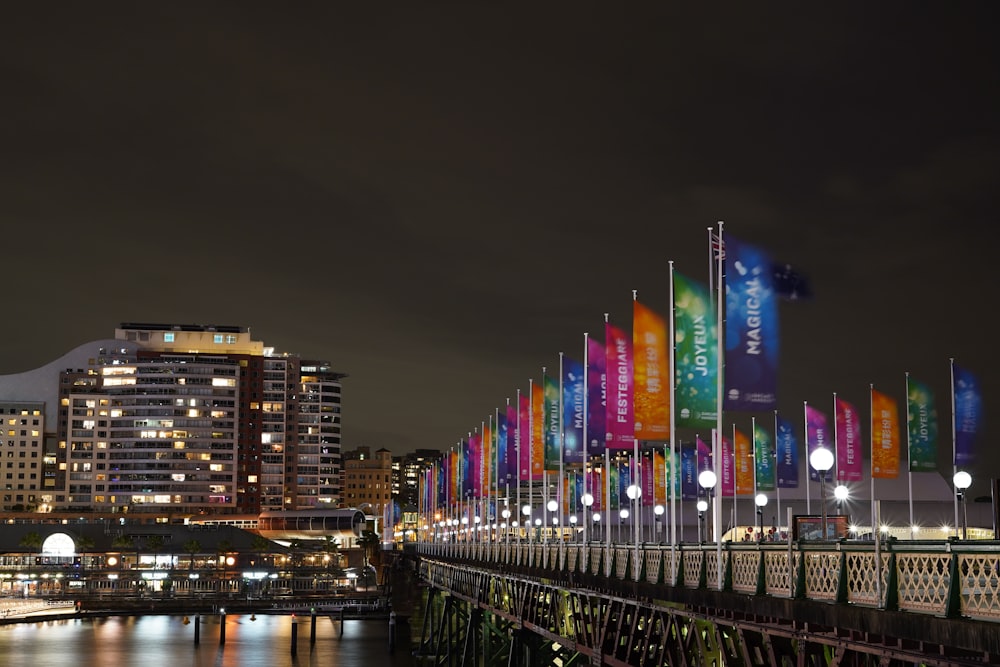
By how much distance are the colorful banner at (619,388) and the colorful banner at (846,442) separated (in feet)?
48.2

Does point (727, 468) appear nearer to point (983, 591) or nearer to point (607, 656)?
point (607, 656)

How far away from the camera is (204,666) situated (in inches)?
4419

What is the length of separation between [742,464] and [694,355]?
3657 centimetres

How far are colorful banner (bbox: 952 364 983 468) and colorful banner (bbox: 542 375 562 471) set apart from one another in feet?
62.5

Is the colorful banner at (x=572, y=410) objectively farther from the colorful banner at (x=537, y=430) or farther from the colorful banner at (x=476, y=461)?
the colorful banner at (x=476, y=461)

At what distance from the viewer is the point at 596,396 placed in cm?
5644

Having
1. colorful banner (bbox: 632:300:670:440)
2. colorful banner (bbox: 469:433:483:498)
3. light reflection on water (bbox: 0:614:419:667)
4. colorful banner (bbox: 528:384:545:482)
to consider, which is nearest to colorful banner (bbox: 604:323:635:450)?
colorful banner (bbox: 632:300:670:440)

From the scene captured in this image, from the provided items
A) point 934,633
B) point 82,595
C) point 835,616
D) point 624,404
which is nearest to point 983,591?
point 934,633

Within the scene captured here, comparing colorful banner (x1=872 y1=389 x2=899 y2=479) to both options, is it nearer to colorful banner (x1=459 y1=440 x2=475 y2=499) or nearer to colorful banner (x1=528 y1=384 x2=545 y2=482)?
colorful banner (x1=528 y1=384 x2=545 y2=482)

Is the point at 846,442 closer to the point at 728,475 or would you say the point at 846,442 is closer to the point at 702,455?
the point at 728,475

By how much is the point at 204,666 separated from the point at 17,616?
167ft

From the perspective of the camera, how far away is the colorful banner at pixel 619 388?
2014 inches

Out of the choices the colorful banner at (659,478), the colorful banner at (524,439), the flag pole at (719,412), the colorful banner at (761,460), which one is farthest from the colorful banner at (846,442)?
the flag pole at (719,412)

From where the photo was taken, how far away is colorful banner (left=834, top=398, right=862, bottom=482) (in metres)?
63.0
